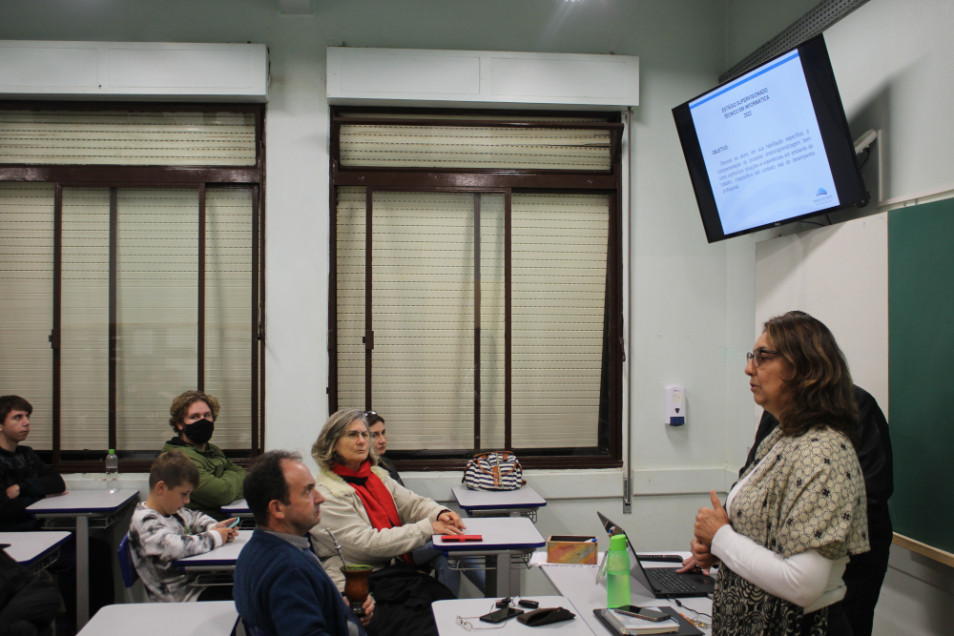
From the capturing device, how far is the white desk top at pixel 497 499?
3684mm

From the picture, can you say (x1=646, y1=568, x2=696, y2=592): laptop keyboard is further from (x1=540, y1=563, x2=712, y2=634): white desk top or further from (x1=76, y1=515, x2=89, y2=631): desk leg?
(x1=76, y1=515, x2=89, y2=631): desk leg

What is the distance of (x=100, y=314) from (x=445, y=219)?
218 centimetres

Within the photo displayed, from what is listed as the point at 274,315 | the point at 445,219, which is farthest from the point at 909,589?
the point at 274,315

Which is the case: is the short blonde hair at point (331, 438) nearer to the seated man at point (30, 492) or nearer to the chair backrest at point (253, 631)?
the chair backrest at point (253, 631)

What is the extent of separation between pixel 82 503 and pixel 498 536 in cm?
224

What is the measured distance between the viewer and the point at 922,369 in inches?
102

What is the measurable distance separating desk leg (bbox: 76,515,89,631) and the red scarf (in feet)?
5.05

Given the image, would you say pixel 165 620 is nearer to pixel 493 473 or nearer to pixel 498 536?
pixel 498 536

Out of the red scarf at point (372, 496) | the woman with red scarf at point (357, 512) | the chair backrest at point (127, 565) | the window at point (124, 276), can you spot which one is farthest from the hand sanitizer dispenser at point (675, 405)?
the chair backrest at point (127, 565)

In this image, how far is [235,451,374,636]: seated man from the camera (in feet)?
5.82

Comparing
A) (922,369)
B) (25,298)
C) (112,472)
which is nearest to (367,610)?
(922,369)

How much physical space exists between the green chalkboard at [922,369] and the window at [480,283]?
6.06 ft

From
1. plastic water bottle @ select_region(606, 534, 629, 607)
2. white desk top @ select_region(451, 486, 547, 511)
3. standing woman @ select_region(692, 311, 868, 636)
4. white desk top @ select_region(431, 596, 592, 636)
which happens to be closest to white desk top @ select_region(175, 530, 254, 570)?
white desk top @ select_region(431, 596, 592, 636)

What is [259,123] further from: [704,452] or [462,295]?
[704,452]
